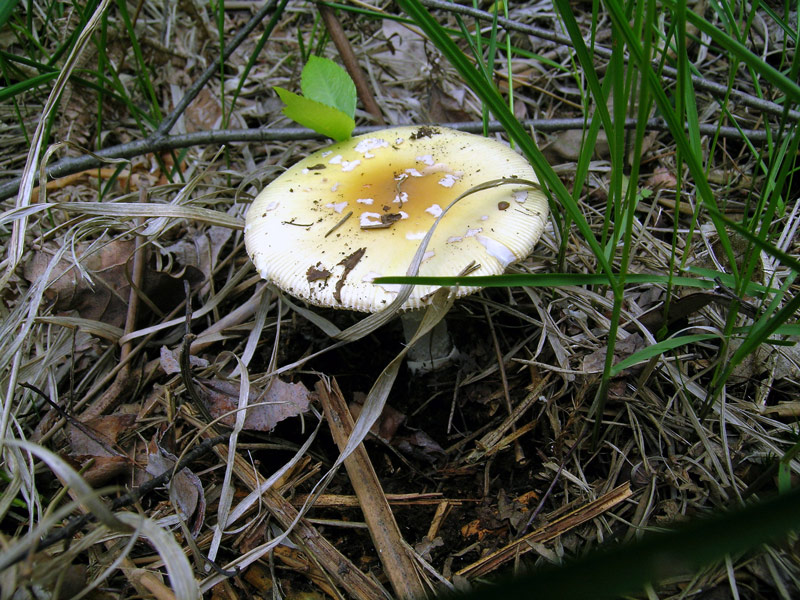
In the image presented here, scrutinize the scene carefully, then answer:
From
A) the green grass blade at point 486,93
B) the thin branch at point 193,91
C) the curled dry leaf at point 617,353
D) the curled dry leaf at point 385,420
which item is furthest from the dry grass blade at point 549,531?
the thin branch at point 193,91

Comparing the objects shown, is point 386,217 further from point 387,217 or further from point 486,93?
point 486,93

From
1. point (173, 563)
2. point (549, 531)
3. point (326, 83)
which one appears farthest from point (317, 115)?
point (549, 531)

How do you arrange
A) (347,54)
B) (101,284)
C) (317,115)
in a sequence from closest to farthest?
(317,115), (101,284), (347,54)

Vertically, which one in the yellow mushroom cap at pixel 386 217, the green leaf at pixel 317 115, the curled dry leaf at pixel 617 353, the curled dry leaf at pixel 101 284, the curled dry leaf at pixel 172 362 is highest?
the green leaf at pixel 317 115

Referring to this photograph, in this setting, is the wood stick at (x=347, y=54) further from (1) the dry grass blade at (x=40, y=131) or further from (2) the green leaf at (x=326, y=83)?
(1) the dry grass blade at (x=40, y=131)

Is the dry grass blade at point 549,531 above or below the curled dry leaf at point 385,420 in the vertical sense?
below

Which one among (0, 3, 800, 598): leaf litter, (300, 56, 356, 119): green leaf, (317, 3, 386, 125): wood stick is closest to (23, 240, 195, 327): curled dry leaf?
(0, 3, 800, 598): leaf litter

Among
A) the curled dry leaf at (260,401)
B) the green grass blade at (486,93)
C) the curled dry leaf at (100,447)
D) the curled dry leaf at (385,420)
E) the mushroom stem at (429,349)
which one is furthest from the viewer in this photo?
the mushroom stem at (429,349)
